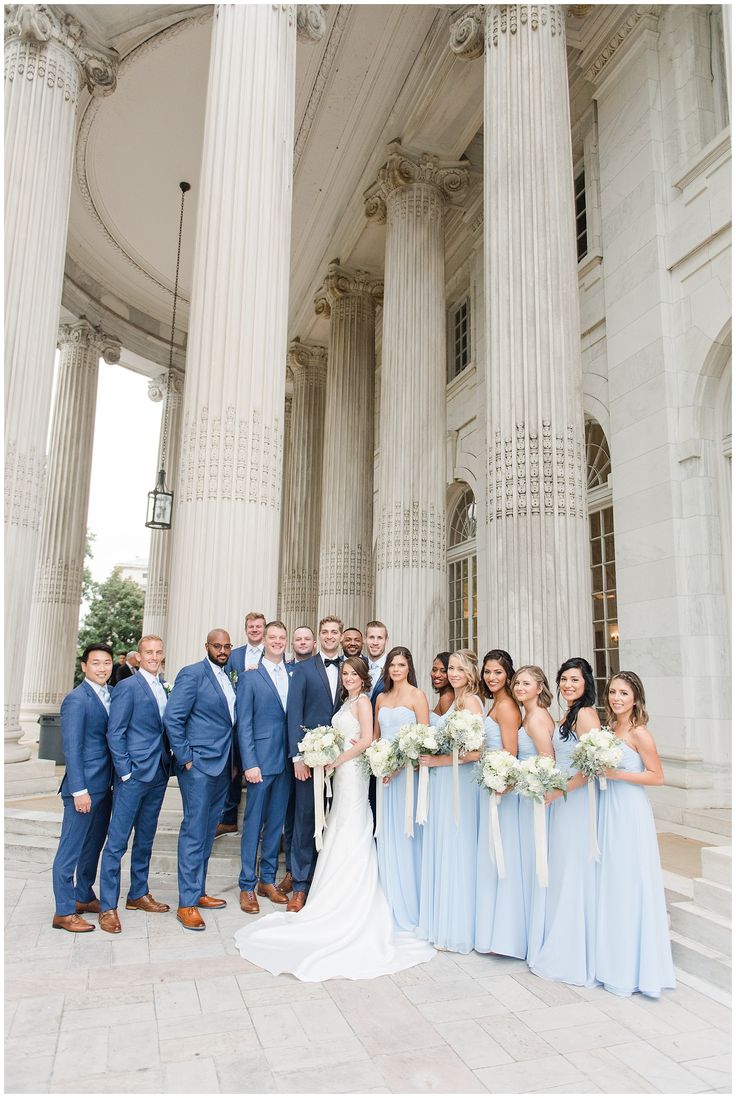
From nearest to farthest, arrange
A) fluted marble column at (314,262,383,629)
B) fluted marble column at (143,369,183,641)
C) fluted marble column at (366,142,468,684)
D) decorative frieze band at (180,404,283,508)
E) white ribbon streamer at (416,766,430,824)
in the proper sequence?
1. white ribbon streamer at (416,766,430,824)
2. decorative frieze band at (180,404,283,508)
3. fluted marble column at (366,142,468,684)
4. fluted marble column at (314,262,383,629)
5. fluted marble column at (143,369,183,641)

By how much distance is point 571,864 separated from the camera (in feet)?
16.3

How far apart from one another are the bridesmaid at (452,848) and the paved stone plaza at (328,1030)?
0.23 meters

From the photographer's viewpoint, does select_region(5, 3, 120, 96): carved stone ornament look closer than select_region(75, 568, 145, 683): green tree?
Yes

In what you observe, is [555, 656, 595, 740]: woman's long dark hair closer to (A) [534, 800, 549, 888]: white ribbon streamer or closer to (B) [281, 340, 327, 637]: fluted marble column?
(A) [534, 800, 549, 888]: white ribbon streamer

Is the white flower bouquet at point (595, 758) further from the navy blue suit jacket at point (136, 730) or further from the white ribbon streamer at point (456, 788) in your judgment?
the navy blue suit jacket at point (136, 730)

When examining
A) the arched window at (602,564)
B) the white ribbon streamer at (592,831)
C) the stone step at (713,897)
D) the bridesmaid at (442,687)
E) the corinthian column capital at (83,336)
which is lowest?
the stone step at (713,897)

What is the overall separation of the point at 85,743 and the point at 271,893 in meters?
2.08

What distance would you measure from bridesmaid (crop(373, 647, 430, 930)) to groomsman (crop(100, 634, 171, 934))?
186cm

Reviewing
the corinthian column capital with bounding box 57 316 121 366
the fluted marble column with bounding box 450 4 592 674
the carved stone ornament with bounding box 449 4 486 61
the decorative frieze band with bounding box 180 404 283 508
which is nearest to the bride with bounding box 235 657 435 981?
the decorative frieze band with bounding box 180 404 283 508

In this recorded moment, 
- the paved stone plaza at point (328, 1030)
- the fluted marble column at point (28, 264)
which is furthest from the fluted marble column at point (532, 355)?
the fluted marble column at point (28, 264)

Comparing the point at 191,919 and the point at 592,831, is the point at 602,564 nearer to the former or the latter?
the point at 592,831

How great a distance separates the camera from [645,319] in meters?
10.9

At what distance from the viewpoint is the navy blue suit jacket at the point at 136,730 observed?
5766 mm

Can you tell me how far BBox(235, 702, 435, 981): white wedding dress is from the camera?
488 cm
